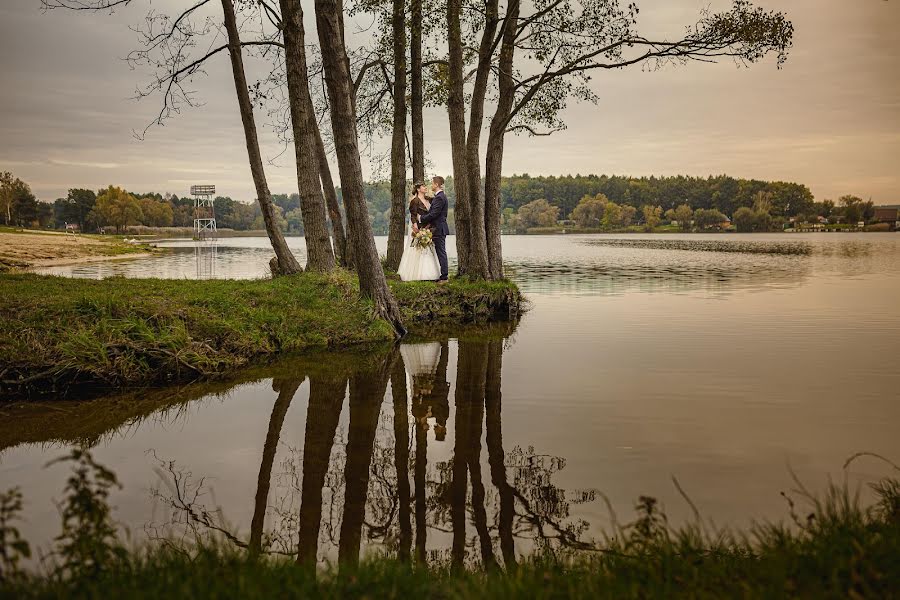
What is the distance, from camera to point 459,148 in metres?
17.6

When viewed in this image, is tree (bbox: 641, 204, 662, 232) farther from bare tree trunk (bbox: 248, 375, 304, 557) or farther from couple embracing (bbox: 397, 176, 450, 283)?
bare tree trunk (bbox: 248, 375, 304, 557)

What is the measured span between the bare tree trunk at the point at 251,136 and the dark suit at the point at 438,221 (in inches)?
159

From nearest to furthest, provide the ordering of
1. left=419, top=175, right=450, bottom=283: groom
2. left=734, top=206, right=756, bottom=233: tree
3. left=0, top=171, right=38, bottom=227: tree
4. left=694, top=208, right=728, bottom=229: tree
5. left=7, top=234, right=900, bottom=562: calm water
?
left=7, top=234, right=900, bottom=562: calm water → left=419, top=175, right=450, bottom=283: groom → left=0, top=171, right=38, bottom=227: tree → left=734, top=206, right=756, bottom=233: tree → left=694, top=208, right=728, bottom=229: tree

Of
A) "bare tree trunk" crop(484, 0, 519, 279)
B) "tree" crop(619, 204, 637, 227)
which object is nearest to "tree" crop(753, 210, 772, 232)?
"tree" crop(619, 204, 637, 227)

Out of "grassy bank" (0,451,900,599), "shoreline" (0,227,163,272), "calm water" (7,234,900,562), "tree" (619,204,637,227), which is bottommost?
"calm water" (7,234,900,562)

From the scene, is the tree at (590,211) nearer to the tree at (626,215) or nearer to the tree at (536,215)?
the tree at (626,215)

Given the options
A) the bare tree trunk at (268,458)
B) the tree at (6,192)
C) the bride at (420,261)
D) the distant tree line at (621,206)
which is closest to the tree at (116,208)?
the distant tree line at (621,206)

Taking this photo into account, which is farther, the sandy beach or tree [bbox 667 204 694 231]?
tree [bbox 667 204 694 231]

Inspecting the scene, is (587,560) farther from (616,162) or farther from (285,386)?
(616,162)

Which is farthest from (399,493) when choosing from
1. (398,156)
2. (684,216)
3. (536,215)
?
(684,216)

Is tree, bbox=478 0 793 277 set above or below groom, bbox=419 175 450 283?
above

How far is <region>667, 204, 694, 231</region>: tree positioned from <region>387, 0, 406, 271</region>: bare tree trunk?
127485 millimetres

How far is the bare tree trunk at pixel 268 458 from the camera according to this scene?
461cm

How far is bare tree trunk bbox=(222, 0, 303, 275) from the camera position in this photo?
52.4 feet
